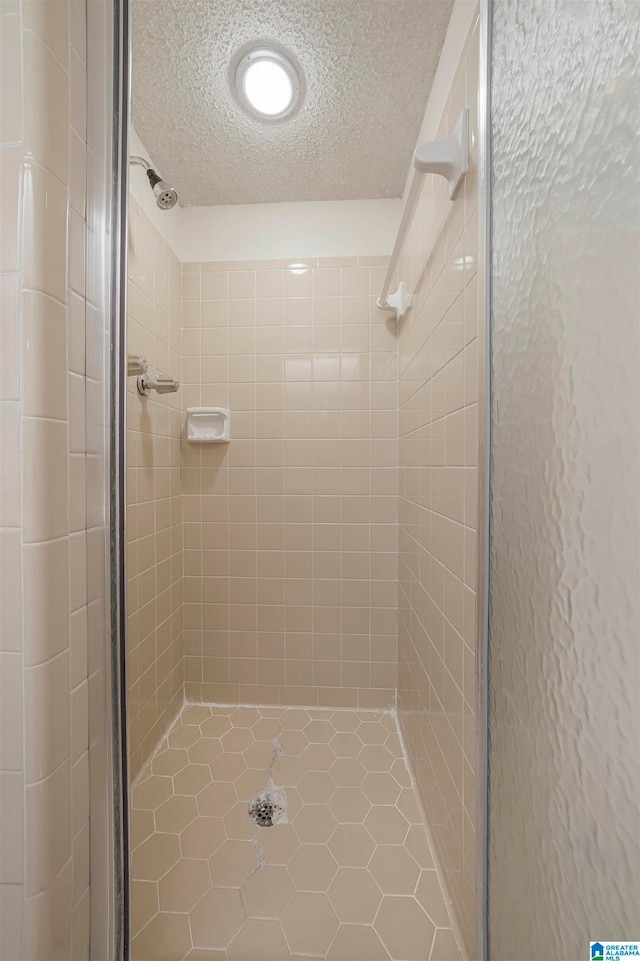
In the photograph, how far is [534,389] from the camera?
0.52 m

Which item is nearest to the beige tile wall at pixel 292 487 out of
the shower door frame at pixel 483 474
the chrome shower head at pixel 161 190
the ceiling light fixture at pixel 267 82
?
the chrome shower head at pixel 161 190

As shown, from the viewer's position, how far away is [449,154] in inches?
31.8

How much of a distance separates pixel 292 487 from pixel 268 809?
3.83 feet

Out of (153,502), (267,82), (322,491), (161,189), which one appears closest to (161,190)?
(161,189)

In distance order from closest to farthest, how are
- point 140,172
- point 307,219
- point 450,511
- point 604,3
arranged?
1. point 604,3
2. point 450,511
3. point 140,172
4. point 307,219

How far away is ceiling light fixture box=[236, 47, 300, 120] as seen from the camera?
112cm

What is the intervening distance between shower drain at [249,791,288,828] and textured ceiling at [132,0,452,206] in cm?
228

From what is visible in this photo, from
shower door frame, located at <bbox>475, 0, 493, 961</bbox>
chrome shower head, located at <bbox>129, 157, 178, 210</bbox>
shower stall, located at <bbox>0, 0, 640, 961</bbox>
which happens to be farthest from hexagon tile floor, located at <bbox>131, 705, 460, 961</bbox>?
chrome shower head, located at <bbox>129, 157, 178, 210</bbox>

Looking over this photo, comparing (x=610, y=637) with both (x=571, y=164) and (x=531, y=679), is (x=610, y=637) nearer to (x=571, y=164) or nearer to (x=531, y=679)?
(x=531, y=679)

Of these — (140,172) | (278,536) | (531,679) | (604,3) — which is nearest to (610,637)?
(531,679)

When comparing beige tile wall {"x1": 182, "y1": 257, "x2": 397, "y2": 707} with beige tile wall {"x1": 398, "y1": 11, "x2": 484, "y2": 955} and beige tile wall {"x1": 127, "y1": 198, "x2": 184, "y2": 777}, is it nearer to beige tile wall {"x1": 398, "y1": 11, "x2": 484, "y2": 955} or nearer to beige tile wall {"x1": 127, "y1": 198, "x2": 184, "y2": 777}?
beige tile wall {"x1": 127, "y1": 198, "x2": 184, "y2": 777}

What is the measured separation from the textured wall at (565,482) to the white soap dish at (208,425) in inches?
52.7

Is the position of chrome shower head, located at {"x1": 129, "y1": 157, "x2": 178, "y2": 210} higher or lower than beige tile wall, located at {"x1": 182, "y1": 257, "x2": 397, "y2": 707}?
higher

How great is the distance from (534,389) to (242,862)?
1366 mm
